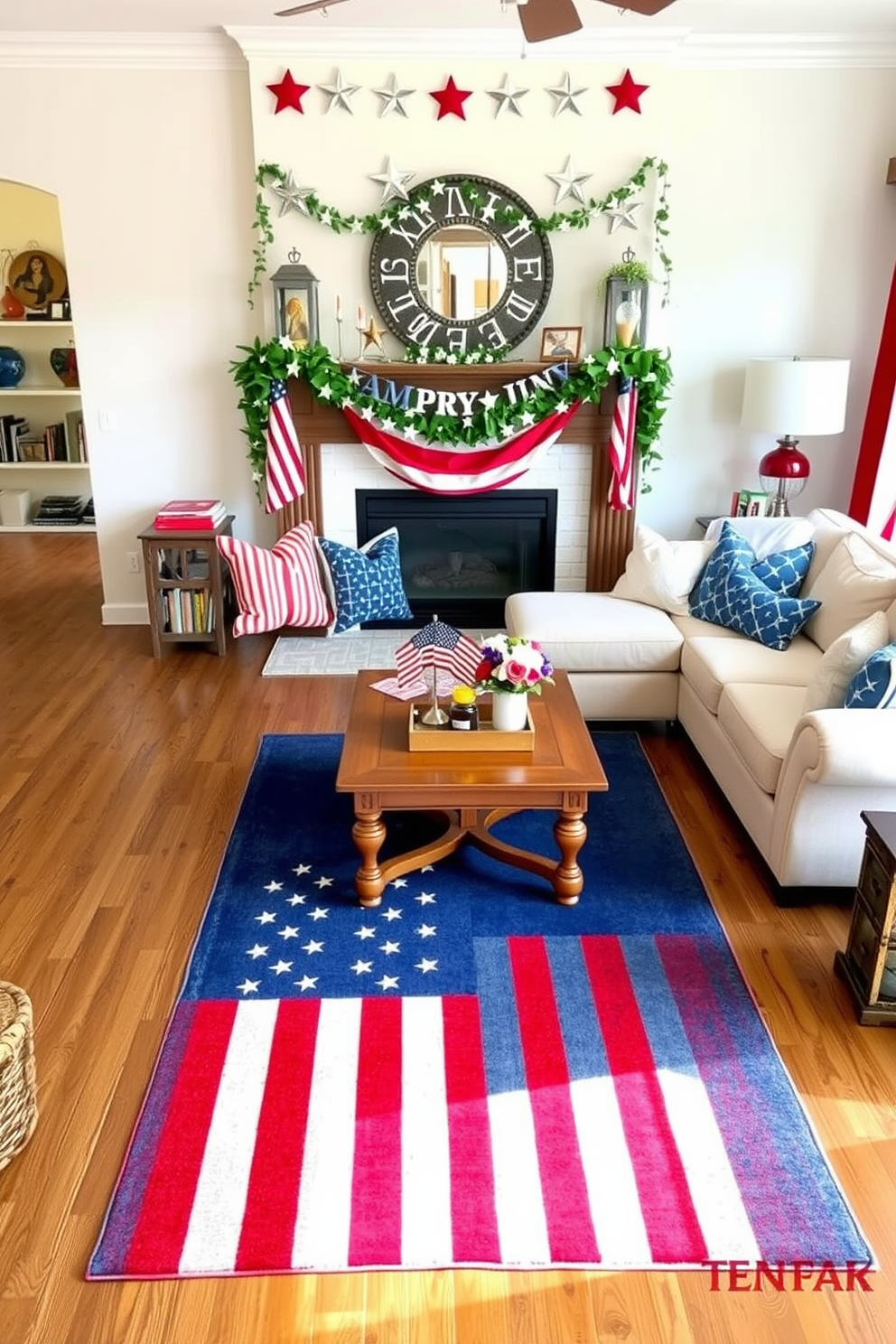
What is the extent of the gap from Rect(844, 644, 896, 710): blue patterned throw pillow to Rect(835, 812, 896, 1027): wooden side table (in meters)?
0.38

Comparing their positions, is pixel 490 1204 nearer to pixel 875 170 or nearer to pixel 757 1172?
pixel 757 1172

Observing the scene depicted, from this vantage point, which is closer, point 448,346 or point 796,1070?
point 796,1070

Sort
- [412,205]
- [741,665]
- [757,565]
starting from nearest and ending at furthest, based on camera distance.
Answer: [741,665] → [757,565] → [412,205]

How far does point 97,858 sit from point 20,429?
5.71 m

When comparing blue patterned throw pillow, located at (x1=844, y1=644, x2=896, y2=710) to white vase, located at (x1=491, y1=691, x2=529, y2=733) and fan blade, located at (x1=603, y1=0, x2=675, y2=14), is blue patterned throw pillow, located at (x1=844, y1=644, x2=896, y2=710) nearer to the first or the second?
white vase, located at (x1=491, y1=691, x2=529, y2=733)

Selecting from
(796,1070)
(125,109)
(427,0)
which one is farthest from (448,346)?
(796,1070)

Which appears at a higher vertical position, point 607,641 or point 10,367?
point 10,367

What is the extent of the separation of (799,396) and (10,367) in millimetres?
5884

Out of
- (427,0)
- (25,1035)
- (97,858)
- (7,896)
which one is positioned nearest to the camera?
(25,1035)

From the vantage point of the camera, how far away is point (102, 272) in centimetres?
507

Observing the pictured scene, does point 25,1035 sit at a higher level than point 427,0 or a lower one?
lower

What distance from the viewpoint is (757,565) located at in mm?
4207

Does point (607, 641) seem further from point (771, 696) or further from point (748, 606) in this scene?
point (771, 696)

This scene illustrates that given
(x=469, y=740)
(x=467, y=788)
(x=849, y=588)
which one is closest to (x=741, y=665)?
(x=849, y=588)
